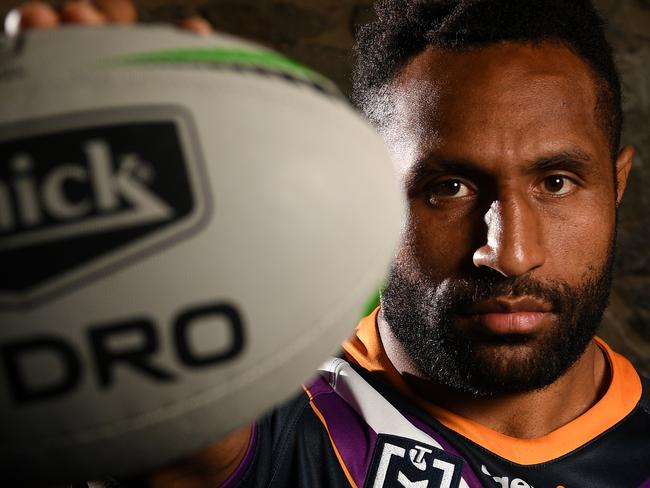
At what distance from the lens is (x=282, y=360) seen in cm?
47

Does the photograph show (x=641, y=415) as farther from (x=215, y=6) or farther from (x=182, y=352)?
(x=215, y=6)

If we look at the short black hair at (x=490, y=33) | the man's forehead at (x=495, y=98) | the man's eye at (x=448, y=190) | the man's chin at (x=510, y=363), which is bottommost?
the man's chin at (x=510, y=363)

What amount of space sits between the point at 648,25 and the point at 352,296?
1.78m

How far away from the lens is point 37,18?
54 centimetres

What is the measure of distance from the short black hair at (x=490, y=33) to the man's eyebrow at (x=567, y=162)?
0.29ft

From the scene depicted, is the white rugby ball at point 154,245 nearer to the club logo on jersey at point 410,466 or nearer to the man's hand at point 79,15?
the man's hand at point 79,15

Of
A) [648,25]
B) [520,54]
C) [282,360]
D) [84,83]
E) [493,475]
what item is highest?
[648,25]

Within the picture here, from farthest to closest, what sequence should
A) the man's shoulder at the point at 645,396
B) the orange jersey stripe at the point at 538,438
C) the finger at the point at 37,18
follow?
the man's shoulder at the point at 645,396
the orange jersey stripe at the point at 538,438
the finger at the point at 37,18

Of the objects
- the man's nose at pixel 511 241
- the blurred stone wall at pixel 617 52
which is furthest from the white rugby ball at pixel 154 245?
the blurred stone wall at pixel 617 52

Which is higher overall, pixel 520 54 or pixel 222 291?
pixel 520 54

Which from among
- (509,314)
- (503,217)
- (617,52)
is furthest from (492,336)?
(617,52)

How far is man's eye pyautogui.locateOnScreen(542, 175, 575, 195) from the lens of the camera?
2.91 feet

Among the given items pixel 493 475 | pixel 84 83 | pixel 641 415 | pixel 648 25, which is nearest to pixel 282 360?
pixel 84 83

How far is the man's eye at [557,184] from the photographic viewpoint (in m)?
0.89
